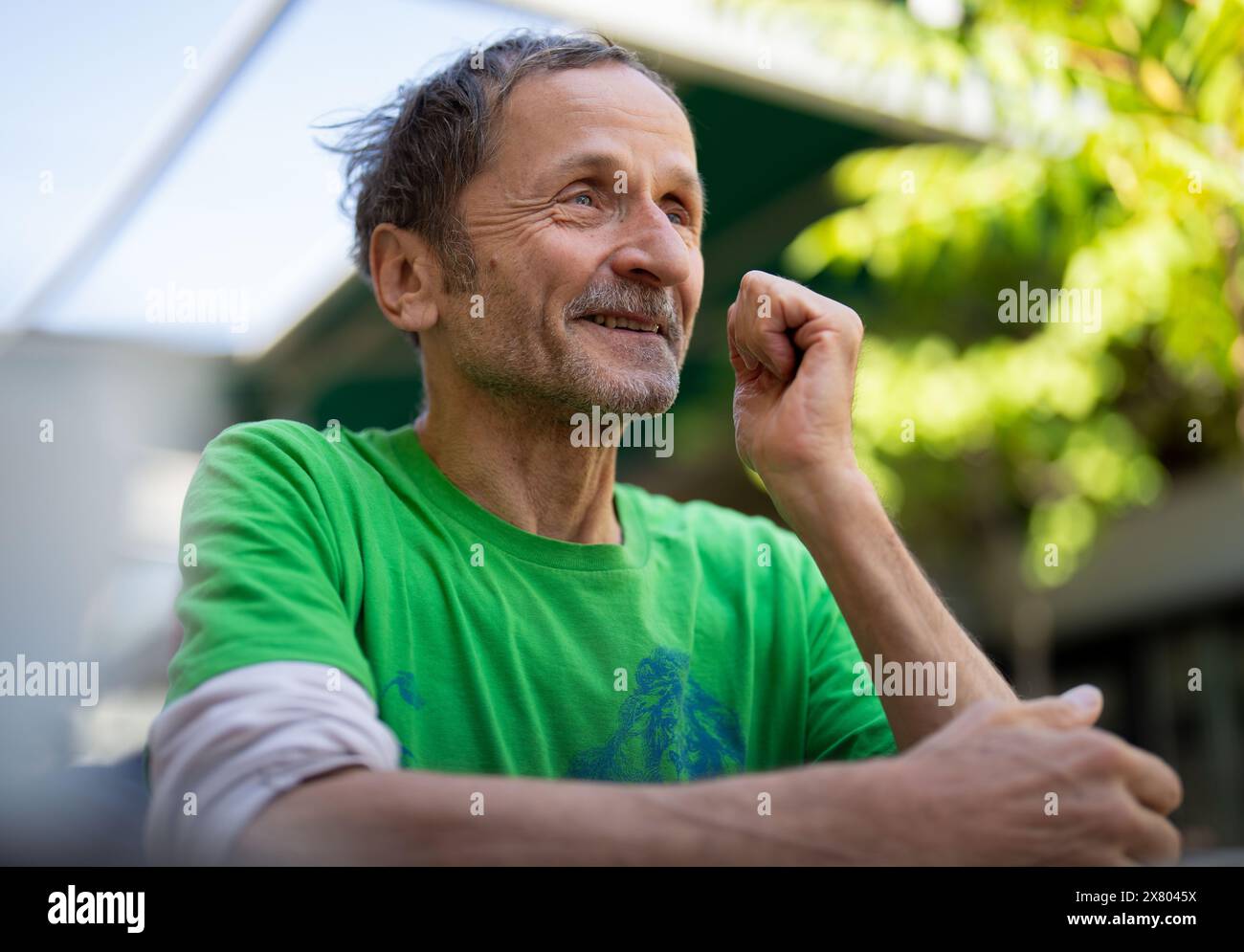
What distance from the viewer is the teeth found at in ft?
4.93

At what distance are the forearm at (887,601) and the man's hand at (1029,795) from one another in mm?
273

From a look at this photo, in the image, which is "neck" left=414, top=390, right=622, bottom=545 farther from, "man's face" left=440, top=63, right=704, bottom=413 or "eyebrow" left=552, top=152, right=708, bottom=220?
"eyebrow" left=552, top=152, right=708, bottom=220

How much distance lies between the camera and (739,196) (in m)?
4.82

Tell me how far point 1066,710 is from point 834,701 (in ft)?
1.97

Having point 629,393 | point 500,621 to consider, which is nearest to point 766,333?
point 629,393

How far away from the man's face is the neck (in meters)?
0.04

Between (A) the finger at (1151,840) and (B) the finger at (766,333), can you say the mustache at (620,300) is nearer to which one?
(B) the finger at (766,333)

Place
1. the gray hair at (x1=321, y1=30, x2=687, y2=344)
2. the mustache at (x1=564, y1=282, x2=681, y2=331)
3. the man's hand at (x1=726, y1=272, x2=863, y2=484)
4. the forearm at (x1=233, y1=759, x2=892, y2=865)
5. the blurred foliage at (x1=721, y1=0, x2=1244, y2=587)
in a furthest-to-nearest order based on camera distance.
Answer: the blurred foliage at (x1=721, y1=0, x2=1244, y2=587) → the gray hair at (x1=321, y1=30, x2=687, y2=344) → the mustache at (x1=564, y1=282, x2=681, y2=331) → the man's hand at (x1=726, y1=272, x2=863, y2=484) → the forearm at (x1=233, y1=759, x2=892, y2=865)

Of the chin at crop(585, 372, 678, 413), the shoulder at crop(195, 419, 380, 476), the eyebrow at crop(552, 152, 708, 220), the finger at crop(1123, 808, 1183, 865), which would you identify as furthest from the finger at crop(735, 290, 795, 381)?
the finger at crop(1123, 808, 1183, 865)

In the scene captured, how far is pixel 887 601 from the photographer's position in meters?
1.31

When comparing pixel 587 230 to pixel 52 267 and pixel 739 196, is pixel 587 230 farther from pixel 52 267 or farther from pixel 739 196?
pixel 739 196
